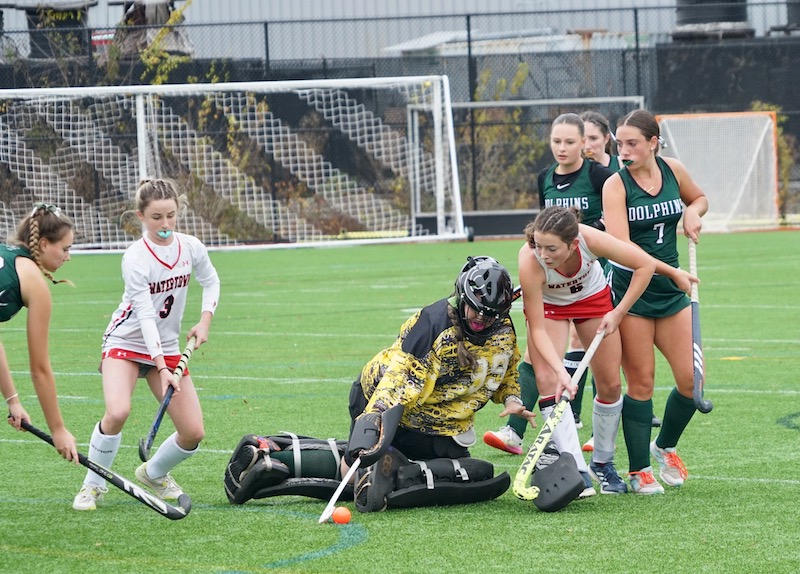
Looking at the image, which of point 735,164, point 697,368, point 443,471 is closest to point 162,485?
point 443,471

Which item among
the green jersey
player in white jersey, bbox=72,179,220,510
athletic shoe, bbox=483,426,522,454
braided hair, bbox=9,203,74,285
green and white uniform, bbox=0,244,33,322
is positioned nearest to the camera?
green and white uniform, bbox=0,244,33,322

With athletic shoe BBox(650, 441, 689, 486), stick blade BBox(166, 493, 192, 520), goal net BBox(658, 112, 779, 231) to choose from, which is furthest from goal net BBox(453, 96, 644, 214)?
stick blade BBox(166, 493, 192, 520)

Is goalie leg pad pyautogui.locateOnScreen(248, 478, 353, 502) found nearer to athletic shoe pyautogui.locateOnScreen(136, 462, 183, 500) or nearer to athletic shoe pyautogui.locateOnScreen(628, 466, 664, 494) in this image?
athletic shoe pyautogui.locateOnScreen(136, 462, 183, 500)

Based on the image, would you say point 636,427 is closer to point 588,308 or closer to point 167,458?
point 588,308

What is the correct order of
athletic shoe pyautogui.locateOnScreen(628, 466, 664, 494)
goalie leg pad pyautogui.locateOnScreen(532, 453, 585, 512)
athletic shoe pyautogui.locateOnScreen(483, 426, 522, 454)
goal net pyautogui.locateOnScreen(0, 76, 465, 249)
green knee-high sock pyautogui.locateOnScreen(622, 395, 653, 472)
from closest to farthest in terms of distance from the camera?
1. goalie leg pad pyautogui.locateOnScreen(532, 453, 585, 512)
2. athletic shoe pyautogui.locateOnScreen(628, 466, 664, 494)
3. green knee-high sock pyautogui.locateOnScreen(622, 395, 653, 472)
4. athletic shoe pyautogui.locateOnScreen(483, 426, 522, 454)
5. goal net pyautogui.locateOnScreen(0, 76, 465, 249)

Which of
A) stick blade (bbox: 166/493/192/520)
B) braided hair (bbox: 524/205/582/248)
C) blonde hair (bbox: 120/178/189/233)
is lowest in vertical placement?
stick blade (bbox: 166/493/192/520)

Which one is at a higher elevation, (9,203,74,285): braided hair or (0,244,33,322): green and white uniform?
(9,203,74,285): braided hair

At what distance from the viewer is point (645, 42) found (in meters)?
27.7

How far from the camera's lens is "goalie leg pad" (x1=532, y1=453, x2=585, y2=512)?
5.48m

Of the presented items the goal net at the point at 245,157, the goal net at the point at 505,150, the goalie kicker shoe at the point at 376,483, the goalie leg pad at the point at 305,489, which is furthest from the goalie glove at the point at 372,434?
the goal net at the point at 505,150

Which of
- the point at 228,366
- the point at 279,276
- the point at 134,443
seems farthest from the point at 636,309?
the point at 279,276

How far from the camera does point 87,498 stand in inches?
227

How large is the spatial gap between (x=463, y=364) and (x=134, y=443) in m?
2.55

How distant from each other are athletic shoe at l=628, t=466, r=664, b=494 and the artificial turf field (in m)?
0.08
